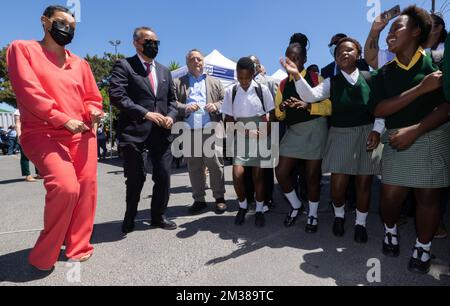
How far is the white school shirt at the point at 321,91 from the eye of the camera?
8.90 feet

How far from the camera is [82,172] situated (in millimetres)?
2684

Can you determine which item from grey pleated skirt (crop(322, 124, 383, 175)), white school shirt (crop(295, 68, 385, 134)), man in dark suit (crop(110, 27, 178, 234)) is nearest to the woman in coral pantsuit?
man in dark suit (crop(110, 27, 178, 234))

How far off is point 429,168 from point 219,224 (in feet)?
7.24

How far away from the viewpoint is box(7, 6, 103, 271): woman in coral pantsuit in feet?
Answer: 7.77

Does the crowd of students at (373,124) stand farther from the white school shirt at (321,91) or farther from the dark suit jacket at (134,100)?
the dark suit jacket at (134,100)

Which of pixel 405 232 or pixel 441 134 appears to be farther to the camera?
pixel 405 232

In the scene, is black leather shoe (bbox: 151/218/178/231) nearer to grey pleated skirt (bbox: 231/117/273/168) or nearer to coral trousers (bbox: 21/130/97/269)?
coral trousers (bbox: 21/130/97/269)

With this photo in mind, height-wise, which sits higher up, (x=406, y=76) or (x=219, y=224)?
(x=406, y=76)

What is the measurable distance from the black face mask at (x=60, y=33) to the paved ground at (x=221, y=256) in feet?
6.27

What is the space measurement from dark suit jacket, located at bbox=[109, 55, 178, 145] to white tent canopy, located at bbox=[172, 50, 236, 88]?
19.3 feet

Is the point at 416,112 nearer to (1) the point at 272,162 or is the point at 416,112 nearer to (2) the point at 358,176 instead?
(2) the point at 358,176

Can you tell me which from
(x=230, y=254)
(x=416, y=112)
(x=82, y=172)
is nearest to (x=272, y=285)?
(x=230, y=254)

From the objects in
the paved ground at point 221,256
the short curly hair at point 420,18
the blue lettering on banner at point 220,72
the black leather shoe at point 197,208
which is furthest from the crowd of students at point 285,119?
the blue lettering on banner at point 220,72

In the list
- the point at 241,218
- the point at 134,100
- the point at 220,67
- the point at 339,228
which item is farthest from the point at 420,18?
the point at 220,67
